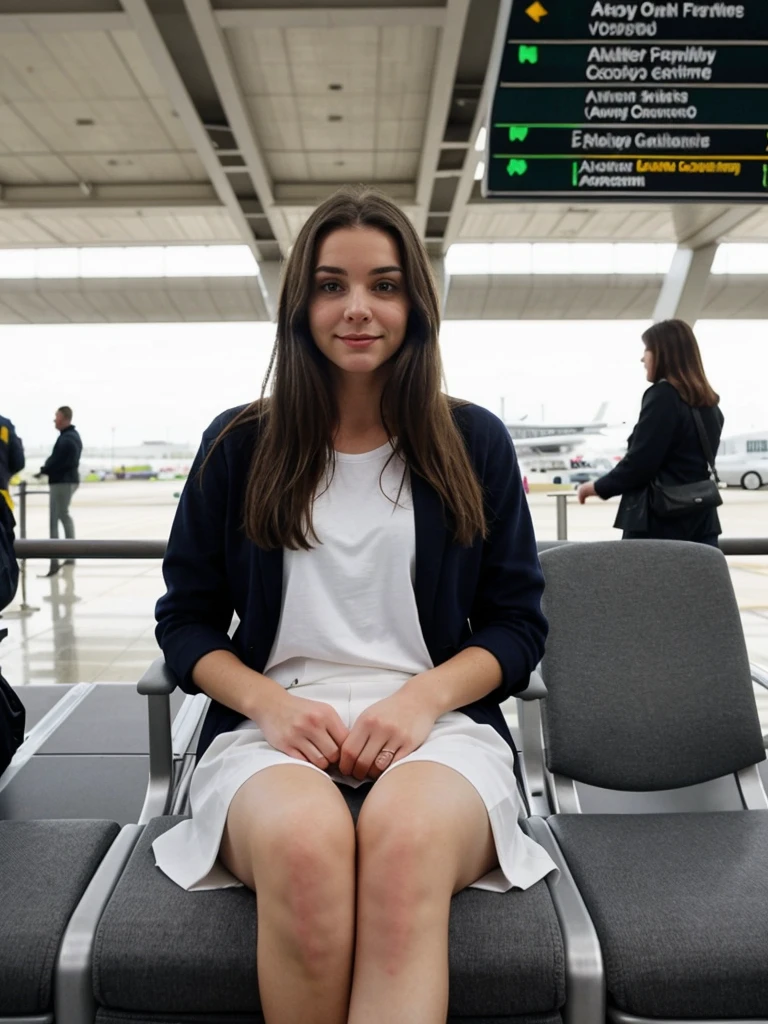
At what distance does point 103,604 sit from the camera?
22.2 feet

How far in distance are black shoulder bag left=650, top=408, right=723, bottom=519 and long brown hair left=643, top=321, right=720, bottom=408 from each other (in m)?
0.07

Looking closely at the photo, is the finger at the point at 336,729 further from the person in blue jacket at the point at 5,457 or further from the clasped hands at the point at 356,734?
the person in blue jacket at the point at 5,457

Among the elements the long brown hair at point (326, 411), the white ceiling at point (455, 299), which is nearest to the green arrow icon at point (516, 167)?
the long brown hair at point (326, 411)

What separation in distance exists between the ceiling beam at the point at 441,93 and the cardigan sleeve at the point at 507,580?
256 inches

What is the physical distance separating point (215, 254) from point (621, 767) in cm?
1515

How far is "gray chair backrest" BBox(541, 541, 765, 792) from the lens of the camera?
75.8 inches

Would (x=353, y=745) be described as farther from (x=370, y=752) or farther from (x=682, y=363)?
(x=682, y=363)

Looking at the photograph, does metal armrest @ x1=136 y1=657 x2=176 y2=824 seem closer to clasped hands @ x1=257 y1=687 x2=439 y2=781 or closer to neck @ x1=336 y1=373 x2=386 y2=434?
clasped hands @ x1=257 y1=687 x2=439 y2=781

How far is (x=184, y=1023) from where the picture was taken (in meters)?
1.28

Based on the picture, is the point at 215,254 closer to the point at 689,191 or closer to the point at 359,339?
the point at 689,191

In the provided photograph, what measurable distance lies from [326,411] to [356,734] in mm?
656

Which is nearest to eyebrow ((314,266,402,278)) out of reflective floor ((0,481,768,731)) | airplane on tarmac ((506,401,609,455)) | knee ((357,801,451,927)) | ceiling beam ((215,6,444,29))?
knee ((357,801,451,927))

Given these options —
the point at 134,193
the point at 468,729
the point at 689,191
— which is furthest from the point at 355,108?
the point at 468,729

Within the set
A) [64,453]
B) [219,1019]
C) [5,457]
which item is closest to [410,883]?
[219,1019]
